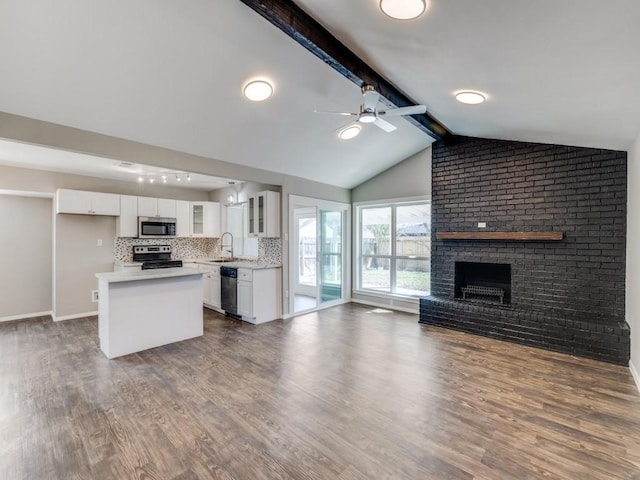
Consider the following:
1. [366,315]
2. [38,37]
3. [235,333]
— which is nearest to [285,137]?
[38,37]

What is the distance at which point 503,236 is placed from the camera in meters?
4.37

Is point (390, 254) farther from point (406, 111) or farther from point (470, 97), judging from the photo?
point (406, 111)

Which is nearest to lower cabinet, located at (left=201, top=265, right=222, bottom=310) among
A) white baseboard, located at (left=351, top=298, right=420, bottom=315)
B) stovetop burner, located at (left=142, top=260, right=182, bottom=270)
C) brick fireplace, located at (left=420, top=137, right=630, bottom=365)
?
stovetop burner, located at (left=142, top=260, right=182, bottom=270)

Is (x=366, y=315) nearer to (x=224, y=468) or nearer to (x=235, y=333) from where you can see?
(x=235, y=333)

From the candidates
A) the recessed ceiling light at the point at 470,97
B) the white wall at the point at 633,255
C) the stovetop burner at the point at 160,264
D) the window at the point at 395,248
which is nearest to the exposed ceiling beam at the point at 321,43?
the recessed ceiling light at the point at 470,97

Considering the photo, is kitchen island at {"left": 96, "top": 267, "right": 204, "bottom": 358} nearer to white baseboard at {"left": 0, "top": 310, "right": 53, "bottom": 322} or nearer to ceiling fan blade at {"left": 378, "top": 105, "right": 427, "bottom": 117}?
white baseboard at {"left": 0, "top": 310, "right": 53, "bottom": 322}

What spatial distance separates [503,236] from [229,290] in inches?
170

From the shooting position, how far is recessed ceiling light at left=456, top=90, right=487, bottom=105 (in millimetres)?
3029

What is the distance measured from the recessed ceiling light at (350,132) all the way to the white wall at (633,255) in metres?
2.92

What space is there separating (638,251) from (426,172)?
117 inches

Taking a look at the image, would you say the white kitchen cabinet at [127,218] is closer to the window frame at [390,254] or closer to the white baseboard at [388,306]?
the window frame at [390,254]

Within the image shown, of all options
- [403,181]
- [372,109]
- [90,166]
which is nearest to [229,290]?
[90,166]

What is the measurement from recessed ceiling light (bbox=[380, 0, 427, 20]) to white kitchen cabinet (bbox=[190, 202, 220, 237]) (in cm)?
542

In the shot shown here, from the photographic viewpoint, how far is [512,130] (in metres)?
3.98
